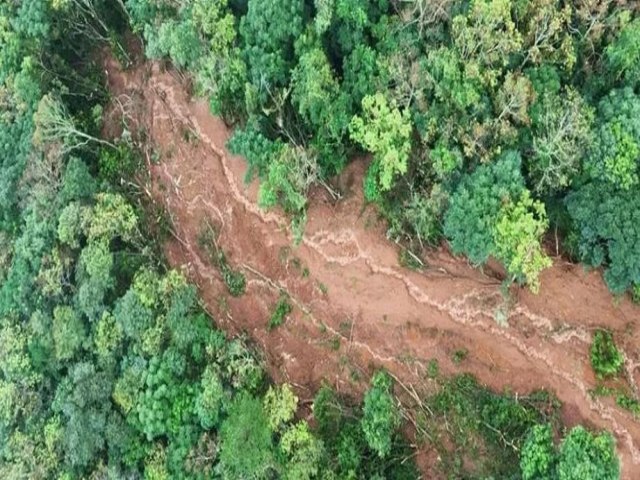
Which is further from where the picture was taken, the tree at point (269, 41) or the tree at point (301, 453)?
the tree at point (269, 41)

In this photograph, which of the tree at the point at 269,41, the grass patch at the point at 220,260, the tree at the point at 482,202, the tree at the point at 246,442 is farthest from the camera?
the grass patch at the point at 220,260

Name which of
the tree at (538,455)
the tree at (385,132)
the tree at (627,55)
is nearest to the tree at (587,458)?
the tree at (538,455)

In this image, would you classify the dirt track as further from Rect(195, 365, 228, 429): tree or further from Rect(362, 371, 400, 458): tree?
Rect(195, 365, 228, 429): tree

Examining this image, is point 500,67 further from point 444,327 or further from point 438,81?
point 444,327

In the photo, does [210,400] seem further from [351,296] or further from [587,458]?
[587,458]

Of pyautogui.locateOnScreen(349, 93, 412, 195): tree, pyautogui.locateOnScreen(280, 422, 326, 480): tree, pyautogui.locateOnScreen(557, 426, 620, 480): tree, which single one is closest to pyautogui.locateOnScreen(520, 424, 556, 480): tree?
pyautogui.locateOnScreen(557, 426, 620, 480): tree

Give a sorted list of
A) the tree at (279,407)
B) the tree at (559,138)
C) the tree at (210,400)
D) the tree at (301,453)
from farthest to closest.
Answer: the tree at (210,400)
the tree at (279,407)
the tree at (301,453)
the tree at (559,138)

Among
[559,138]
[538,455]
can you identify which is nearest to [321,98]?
[559,138]

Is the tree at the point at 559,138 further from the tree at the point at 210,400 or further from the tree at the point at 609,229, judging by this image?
the tree at the point at 210,400
